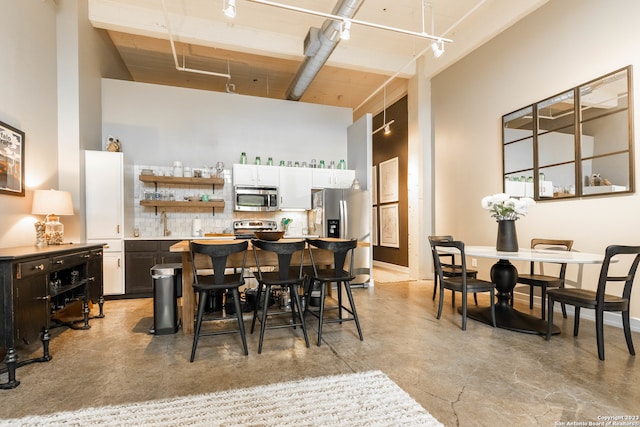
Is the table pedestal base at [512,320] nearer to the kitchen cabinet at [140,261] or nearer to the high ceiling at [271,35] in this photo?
the high ceiling at [271,35]

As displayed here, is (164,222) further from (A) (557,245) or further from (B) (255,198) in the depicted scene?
(A) (557,245)

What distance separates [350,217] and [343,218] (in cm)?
14

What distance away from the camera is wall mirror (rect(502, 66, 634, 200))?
10.8 ft

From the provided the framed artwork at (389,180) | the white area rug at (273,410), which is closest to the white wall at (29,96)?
the white area rug at (273,410)

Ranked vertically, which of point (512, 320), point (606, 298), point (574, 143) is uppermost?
point (574, 143)

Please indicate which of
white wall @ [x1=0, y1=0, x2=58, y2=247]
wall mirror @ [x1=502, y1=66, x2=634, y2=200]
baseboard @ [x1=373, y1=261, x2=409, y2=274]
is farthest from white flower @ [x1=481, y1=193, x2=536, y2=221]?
white wall @ [x1=0, y1=0, x2=58, y2=247]

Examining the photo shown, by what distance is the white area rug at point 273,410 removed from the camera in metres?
1.74

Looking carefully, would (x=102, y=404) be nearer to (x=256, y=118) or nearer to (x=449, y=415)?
(x=449, y=415)

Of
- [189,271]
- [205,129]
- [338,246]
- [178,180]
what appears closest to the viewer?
[338,246]

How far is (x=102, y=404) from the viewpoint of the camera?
75.9 inches

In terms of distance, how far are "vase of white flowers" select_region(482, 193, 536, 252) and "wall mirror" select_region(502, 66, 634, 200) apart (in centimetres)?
76

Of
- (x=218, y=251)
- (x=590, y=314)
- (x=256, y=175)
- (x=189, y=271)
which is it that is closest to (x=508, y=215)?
(x=590, y=314)

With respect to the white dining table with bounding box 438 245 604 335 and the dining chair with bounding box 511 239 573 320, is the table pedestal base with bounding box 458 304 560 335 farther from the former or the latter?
the dining chair with bounding box 511 239 573 320

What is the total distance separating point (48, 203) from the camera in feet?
11.3
